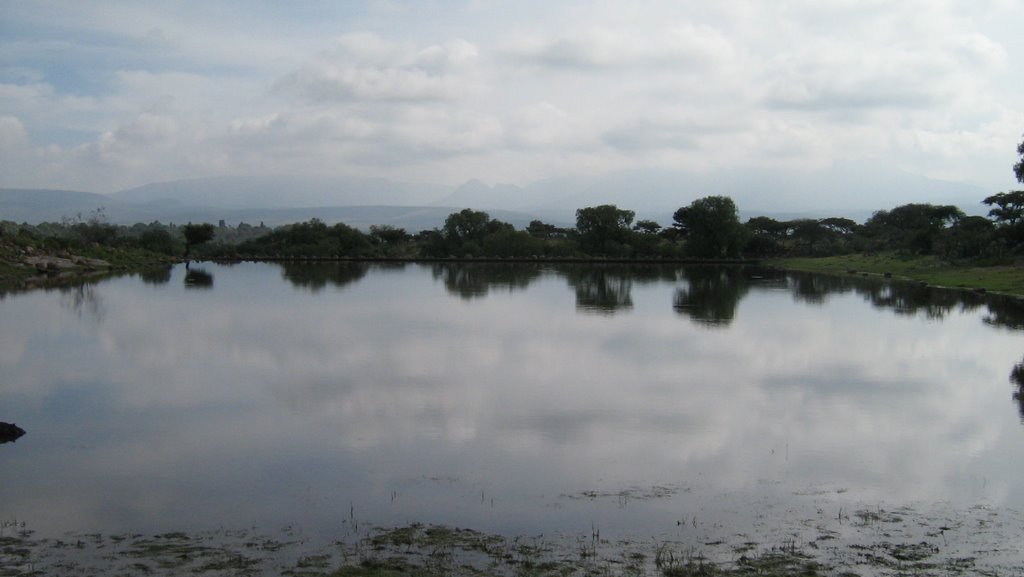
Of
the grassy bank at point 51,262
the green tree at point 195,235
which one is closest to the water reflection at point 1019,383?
the grassy bank at point 51,262

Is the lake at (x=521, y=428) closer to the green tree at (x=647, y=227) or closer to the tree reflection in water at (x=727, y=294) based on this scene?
the tree reflection in water at (x=727, y=294)

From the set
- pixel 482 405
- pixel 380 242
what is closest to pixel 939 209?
A: pixel 380 242

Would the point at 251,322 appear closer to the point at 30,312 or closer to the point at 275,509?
the point at 30,312

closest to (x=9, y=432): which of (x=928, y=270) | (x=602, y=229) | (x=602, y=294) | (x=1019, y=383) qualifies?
(x=1019, y=383)

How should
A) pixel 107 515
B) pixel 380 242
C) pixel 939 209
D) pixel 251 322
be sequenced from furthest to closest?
pixel 380 242 < pixel 939 209 < pixel 251 322 < pixel 107 515

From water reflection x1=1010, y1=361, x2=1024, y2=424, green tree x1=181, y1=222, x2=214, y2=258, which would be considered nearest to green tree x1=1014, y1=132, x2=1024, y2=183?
water reflection x1=1010, y1=361, x2=1024, y2=424

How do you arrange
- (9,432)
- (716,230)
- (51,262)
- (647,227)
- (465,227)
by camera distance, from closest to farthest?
(9,432), (51,262), (716,230), (465,227), (647,227)

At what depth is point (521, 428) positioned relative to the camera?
11.4 meters

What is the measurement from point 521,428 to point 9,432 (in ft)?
21.1

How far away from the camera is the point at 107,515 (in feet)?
25.4

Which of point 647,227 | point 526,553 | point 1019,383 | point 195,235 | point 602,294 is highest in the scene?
point 647,227

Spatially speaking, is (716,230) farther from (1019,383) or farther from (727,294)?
(1019,383)

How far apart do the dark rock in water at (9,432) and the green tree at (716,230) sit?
2916 inches

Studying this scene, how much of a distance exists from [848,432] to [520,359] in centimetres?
762
